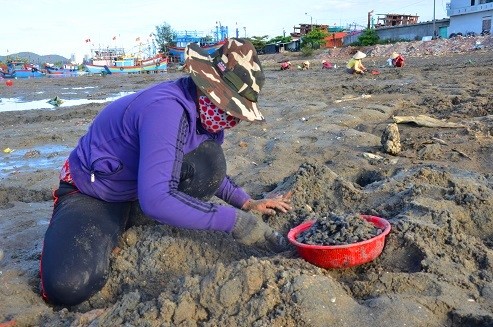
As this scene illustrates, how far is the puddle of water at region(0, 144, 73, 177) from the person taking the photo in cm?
520

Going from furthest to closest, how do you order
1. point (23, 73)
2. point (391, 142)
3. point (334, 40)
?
1. point (334, 40)
2. point (23, 73)
3. point (391, 142)

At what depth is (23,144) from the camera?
21.2ft

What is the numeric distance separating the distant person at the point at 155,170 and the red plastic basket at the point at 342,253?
0.28m

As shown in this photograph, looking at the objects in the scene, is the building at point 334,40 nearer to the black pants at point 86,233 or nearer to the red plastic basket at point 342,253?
the black pants at point 86,233

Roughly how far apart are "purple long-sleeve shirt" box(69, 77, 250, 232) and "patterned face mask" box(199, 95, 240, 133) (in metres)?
0.04

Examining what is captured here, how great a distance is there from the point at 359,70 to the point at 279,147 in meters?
9.35

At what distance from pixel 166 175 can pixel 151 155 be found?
0.11m

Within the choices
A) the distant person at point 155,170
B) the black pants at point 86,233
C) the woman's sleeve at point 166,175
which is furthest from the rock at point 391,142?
the woman's sleeve at point 166,175

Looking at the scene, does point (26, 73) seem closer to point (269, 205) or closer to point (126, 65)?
point (126, 65)

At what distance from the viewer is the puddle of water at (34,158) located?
17.1ft

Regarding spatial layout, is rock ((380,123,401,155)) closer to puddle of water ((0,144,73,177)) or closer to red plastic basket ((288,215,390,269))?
red plastic basket ((288,215,390,269))

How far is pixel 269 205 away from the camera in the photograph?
2775 millimetres

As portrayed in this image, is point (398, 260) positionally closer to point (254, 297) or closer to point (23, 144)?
point (254, 297)

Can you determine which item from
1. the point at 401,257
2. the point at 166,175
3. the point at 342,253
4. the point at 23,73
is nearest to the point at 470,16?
the point at 23,73
